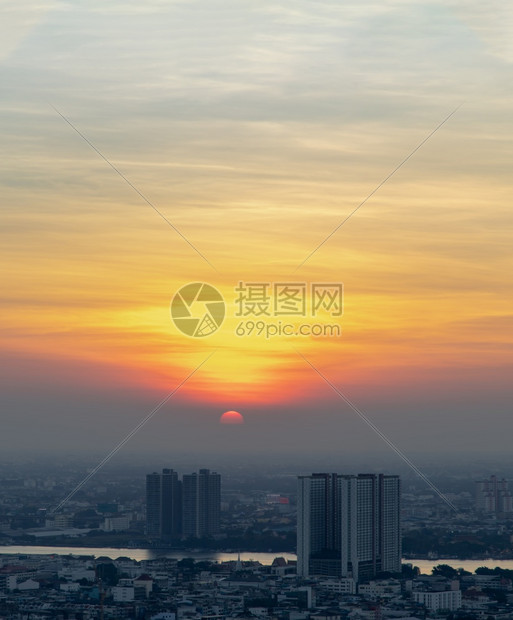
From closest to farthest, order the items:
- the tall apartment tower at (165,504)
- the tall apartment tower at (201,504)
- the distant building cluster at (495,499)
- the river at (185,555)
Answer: the river at (185,555) < the tall apartment tower at (201,504) < the tall apartment tower at (165,504) < the distant building cluster at (495,499)

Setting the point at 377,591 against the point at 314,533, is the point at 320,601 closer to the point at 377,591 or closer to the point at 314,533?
the point at 377,591

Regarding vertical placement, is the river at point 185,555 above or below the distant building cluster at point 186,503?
below

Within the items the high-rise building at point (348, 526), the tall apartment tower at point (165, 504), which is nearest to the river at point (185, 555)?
the tall apartment tower at point (165, 504)

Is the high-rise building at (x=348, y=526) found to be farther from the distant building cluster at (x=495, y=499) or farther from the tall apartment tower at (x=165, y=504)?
the distant building cluster at (x=495, y=499)

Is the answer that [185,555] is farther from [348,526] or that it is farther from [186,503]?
[348,526]

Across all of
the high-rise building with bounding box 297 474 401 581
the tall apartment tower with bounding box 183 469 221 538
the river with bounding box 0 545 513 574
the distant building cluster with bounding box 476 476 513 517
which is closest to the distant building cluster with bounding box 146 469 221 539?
the tall apartment tower with bounding box 183 469 221 538

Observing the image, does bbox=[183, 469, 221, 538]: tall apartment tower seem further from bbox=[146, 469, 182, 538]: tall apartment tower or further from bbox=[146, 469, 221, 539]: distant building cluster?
bbox=[146, 469, 182, 538]: tall apartment tower

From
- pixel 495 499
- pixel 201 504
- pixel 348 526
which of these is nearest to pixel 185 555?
pixel 201 504
